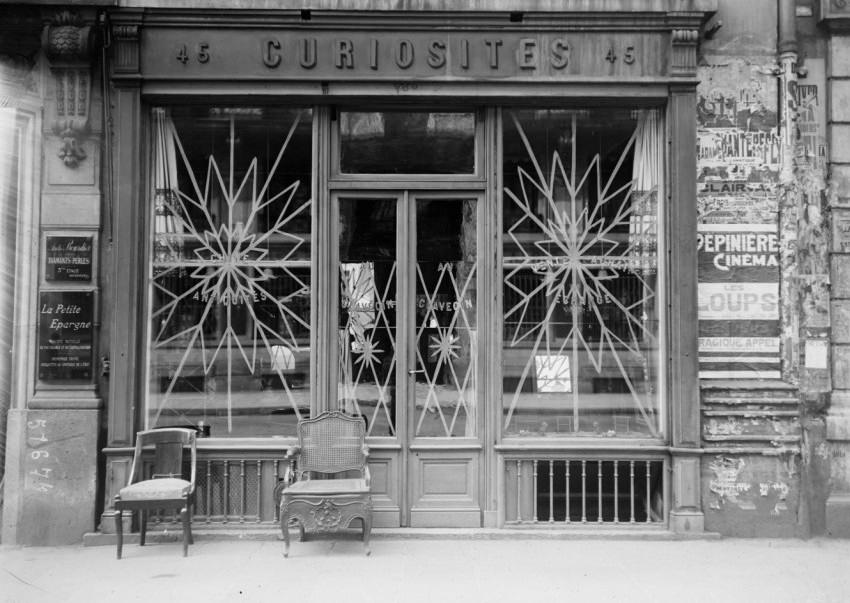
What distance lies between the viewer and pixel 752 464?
6566mm

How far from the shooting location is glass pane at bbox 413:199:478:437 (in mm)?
6844

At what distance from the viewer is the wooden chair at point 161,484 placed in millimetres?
5867

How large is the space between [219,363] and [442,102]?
3218 mm

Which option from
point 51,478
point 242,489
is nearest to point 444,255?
point 242,489

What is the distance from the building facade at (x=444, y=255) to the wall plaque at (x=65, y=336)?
3 centimetres

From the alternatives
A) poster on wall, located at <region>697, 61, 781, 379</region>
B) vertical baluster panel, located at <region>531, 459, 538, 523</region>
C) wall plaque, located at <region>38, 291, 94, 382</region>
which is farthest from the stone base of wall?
poster on wall, located at <region>697, 61, 781, 379</region>

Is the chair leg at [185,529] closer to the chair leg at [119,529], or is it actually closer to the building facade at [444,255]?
the chair leg at [119,529]

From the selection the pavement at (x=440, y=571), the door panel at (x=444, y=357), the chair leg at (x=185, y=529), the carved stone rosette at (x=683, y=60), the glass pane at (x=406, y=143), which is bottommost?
the pavement at (x=440, y=571)

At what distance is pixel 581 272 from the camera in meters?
6.93

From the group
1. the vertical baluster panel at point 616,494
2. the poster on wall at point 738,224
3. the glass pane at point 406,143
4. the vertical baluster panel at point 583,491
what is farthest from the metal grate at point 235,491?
the poster on wall at point 738,224

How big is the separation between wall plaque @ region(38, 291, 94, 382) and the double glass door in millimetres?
2269

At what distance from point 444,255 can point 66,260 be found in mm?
3447

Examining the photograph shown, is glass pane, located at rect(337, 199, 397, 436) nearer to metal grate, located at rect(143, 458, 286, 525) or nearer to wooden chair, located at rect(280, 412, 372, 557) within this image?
wooden chair, located at rect(280, 412, 372, 557)

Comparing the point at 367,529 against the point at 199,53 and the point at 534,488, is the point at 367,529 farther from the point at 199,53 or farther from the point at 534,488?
the point at 199,53
